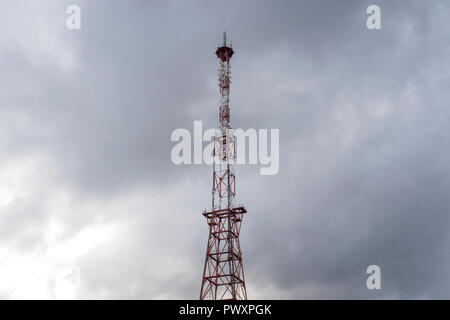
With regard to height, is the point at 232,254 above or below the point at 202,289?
above

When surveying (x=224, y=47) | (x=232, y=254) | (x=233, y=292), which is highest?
(x=224, y=47)

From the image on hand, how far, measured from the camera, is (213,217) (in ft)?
294

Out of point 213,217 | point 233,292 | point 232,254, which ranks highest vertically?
point 213,217
